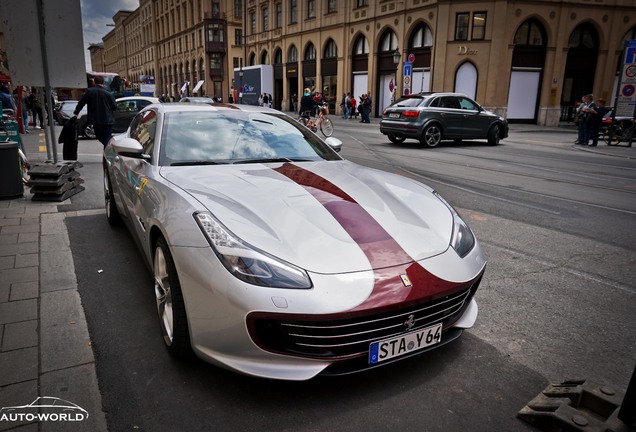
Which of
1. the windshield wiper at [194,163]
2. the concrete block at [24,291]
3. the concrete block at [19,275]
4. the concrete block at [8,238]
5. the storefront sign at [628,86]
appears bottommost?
the concrete block at [24,291]

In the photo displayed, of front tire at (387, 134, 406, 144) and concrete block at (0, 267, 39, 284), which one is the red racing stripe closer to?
concrete block at (0, 267, 39, 284)

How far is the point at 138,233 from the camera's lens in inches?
143

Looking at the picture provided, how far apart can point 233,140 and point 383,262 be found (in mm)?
1997

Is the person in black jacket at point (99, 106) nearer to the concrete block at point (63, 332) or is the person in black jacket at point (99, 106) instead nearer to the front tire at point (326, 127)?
the concrete block at point (63, 332)

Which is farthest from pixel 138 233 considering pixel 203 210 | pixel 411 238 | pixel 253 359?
pixel 411 238

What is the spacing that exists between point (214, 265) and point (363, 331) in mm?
808

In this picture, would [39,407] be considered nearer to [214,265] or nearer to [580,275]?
[214,265]

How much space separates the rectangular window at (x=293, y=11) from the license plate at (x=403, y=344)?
149 feet

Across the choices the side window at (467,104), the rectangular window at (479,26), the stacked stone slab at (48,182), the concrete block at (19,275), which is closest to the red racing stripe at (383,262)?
the concrete block at (19,275)

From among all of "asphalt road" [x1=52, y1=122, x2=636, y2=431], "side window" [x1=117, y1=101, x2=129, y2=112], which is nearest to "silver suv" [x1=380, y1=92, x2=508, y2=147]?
"side window" [x1=117, y1=101, x2=129, y2=112]

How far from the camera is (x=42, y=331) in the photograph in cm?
303

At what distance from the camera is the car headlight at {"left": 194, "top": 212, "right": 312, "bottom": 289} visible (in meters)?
2.21

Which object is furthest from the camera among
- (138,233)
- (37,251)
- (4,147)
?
(4,147)

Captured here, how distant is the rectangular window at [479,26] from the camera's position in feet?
92.7
